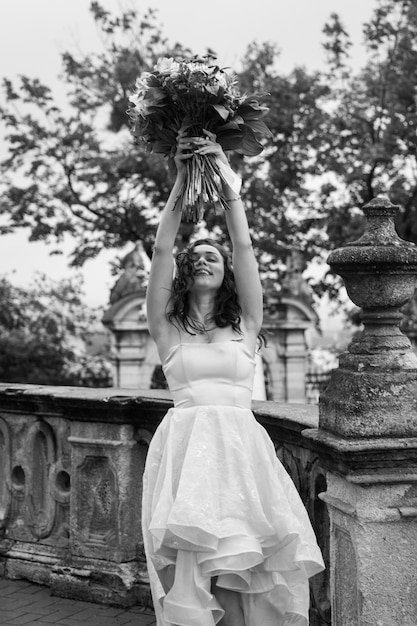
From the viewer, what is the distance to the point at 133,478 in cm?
489

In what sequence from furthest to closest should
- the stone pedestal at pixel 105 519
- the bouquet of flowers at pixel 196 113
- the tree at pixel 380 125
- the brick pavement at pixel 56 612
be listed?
the tree at pixel 380 125
the stone pedestal at pixel 105 519
the brick pavement at pixel 56 612
the bouquet of flowers at pixel 196 113

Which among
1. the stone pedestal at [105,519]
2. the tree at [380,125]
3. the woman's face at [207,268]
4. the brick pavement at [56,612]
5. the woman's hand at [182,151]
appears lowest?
the brick pavement at [56,612]

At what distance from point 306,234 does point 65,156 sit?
4665 millimetres

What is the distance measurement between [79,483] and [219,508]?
202 centimetres

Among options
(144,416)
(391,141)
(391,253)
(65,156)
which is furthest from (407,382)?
(65,156)

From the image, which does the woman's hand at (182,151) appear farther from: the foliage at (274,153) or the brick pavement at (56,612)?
the foliage at (274,153)

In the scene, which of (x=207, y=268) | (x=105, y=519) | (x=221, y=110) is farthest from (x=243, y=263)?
(x=105, y=519)

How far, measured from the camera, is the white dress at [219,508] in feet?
10.2

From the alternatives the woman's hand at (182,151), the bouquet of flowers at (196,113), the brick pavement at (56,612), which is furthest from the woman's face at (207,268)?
the brick pavement at (56,612)

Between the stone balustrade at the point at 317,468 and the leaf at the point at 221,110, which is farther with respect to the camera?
the leaf at the point at 221,110

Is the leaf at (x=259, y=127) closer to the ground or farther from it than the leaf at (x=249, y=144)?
farther from it

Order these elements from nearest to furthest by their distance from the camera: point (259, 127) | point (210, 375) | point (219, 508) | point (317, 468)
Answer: point (219, 508) < point (210, 375) < point (259, 127) < point (317, 468)

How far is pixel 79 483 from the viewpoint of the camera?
5.02 metres

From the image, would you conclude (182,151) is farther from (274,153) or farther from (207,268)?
(274,153)
